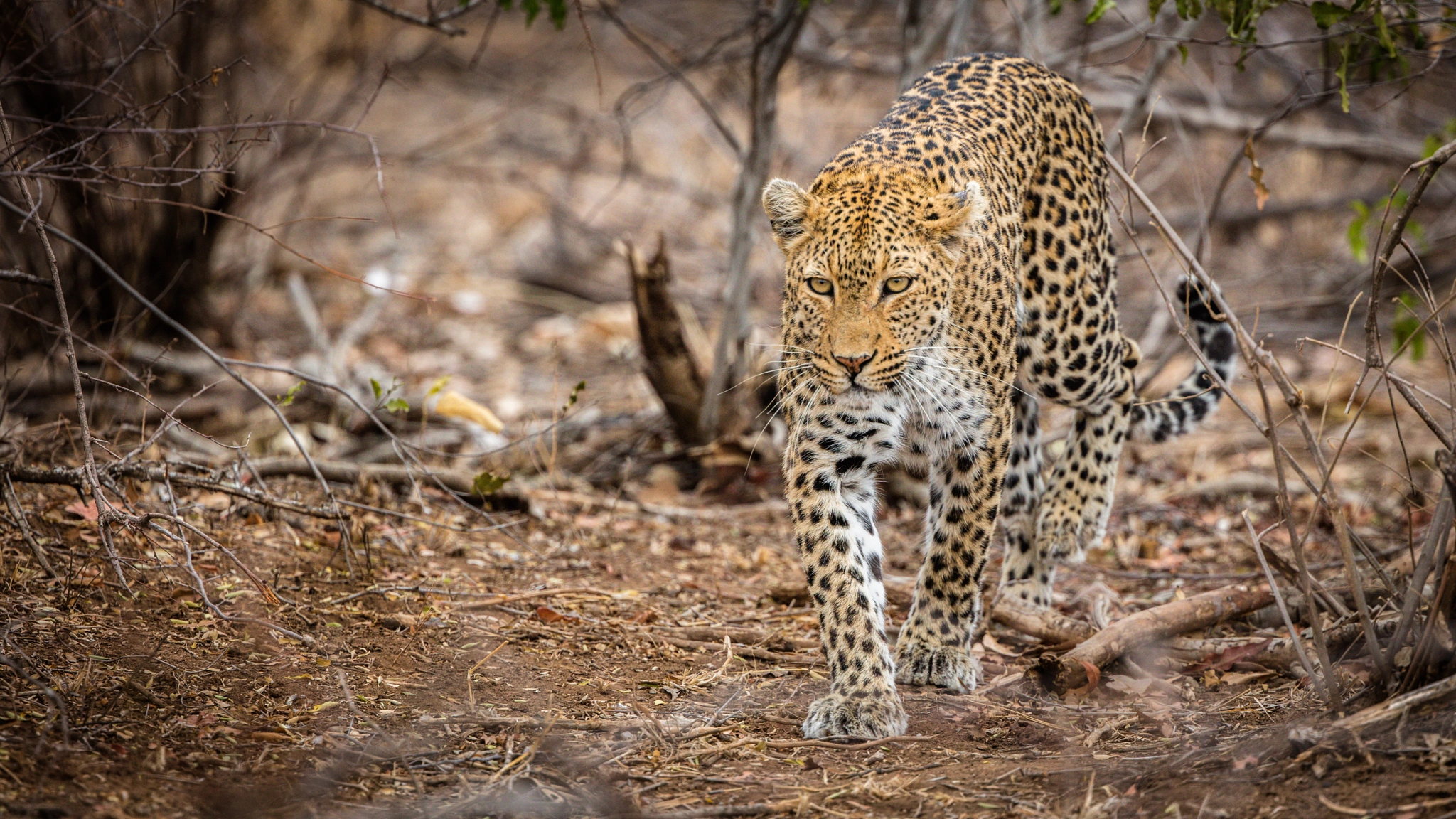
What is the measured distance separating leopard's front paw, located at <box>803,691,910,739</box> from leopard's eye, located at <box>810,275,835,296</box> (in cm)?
150

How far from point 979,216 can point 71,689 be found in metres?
3.51

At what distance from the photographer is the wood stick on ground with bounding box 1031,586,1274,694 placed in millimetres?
4734

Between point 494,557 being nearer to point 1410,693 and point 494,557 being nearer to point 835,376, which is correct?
point 835,376

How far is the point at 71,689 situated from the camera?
3.68 metres

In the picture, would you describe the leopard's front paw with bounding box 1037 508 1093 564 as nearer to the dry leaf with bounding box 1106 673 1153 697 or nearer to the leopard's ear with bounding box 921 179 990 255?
the dry leaf with bounding box 1106 673 1153 697

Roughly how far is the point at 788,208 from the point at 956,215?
65 cm

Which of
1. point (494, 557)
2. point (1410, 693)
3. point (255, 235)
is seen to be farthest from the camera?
point (255, 235)

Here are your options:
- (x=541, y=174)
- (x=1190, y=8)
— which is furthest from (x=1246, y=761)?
(x=541, y=174)

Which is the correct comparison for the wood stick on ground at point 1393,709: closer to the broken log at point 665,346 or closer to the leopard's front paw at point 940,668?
the leopard's front paw at point 940,668

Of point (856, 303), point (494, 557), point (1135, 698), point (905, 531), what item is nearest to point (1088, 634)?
point (1135, 698)

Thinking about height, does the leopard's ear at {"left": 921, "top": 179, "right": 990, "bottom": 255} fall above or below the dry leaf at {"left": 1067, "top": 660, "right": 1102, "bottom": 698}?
above

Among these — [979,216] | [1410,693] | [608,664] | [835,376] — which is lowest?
[608,664]

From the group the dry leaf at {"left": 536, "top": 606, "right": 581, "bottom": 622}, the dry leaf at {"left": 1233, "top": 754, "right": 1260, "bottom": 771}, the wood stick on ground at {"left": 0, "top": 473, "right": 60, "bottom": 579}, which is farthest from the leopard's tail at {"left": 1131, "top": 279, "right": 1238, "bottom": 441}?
the wood stick on ground at {"left": 0, "top": 473, "right": 60, "bottom": 579}

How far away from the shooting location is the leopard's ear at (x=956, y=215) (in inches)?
185
